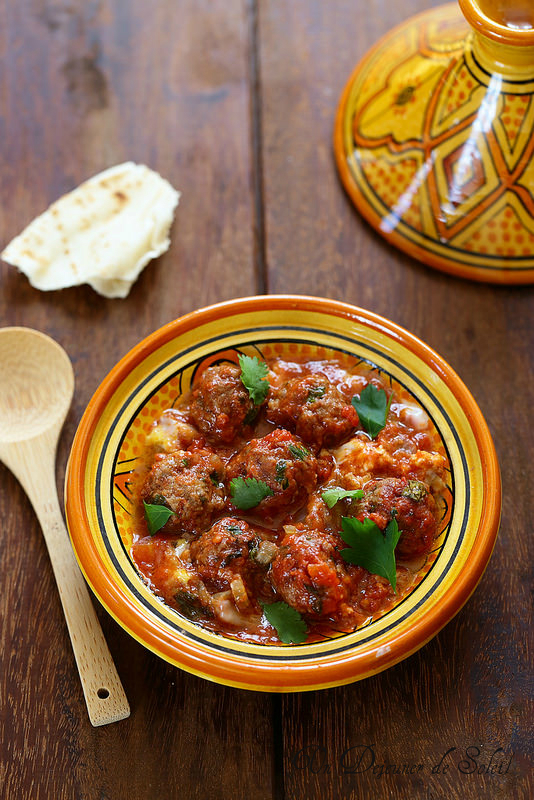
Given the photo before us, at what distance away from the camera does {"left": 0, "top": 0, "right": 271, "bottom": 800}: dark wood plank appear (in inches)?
96.0

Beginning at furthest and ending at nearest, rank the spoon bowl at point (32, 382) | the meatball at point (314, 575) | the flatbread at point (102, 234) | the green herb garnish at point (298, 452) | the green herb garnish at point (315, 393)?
the flatbread at point (102, 234) < the spoon bowl at point (32, 382) < the green herb garnish at point (315, 393) < the green herb garnish at point (298, 452) < the meatball at point (314, 575)

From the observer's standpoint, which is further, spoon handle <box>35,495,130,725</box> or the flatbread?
the flatbread

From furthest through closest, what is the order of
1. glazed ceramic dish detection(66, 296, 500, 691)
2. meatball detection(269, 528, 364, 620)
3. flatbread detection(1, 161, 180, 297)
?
flatbread detection(1, 161, 180, 297) → meatball detection(269, 528, 364, 620) → glazed ceramic dish detection(66, 296, 500, 691)

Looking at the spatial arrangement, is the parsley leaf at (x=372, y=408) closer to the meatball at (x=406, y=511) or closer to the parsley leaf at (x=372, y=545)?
the meatball at (x=406, y=511)

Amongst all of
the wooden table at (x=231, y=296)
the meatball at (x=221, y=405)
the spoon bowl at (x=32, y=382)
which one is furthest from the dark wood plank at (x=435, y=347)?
the spoon bowl at (x=32, y=382)

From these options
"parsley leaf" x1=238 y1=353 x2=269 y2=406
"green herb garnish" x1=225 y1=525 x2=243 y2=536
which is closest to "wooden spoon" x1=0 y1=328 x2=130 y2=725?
"green herb garnish" x1=225 y1=525 x2=243 y2=536

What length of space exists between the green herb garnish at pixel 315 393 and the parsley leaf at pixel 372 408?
0.43ft

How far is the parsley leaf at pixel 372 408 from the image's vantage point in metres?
2.66

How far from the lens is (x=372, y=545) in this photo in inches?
92.8

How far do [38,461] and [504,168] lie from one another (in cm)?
219

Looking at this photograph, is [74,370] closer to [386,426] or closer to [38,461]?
[38,461]

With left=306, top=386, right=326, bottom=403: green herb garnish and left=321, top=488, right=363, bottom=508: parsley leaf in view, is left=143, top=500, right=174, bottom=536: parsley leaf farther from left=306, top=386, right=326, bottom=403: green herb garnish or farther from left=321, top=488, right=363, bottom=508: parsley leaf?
left=306, top=386, right=326, bottom=403: green herb garnish

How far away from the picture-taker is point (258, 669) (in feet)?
6.97

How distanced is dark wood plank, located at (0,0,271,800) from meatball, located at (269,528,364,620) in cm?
45
